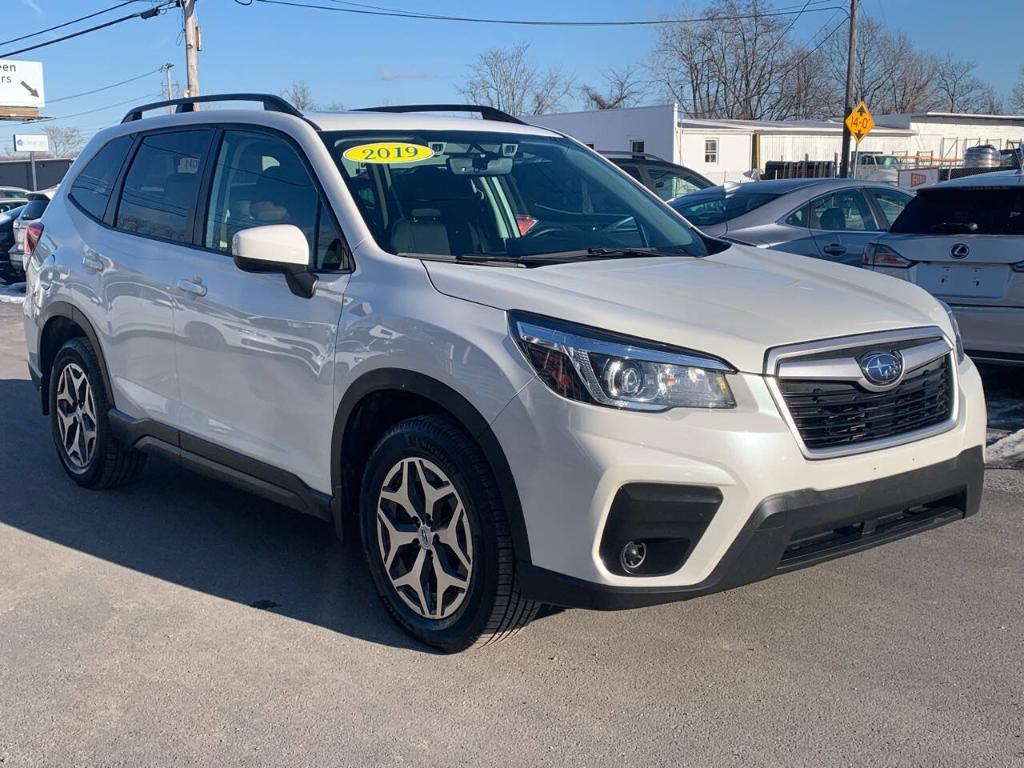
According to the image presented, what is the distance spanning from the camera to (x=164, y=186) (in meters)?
5.25

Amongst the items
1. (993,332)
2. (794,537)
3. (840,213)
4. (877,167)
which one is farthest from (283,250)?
(877,167)

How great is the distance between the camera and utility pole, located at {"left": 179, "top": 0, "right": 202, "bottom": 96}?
25000 mm

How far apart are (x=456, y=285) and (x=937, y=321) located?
68.1 inches

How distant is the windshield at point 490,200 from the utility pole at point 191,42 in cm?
2191

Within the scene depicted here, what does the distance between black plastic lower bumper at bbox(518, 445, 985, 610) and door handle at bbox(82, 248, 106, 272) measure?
3050 mm

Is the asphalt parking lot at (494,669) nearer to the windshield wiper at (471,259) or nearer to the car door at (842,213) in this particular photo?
the windshield wiper at (471,259)

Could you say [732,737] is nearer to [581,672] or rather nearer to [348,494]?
[581,672]

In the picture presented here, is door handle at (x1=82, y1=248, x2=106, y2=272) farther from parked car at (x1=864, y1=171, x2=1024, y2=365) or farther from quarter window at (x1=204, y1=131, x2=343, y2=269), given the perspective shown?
parked car at (x1=864, y1=171, x2=1024, y2=365)

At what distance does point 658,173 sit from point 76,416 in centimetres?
919

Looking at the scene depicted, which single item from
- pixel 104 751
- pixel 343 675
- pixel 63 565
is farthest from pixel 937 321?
pixel 63 565

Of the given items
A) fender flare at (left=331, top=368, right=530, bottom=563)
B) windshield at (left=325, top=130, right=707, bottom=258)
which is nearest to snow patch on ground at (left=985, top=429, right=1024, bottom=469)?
windshield at (left=325, top=130, right=707, bottom=258)

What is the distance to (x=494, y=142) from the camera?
4910mm

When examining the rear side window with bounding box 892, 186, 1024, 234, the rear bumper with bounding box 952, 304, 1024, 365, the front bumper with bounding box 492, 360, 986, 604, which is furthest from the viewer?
the rear side window with bounding box 892, 186, 1024, 234

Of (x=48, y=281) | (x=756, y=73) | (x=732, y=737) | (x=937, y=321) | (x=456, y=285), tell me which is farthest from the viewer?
(x=756, y=73)
